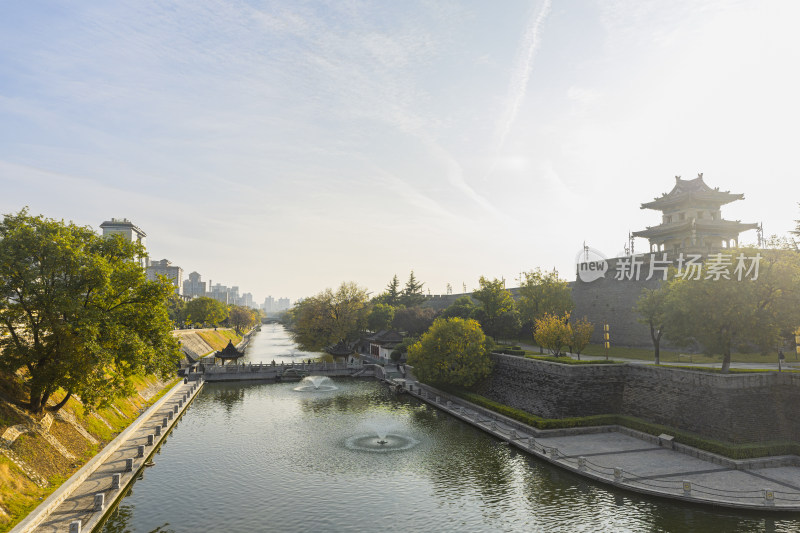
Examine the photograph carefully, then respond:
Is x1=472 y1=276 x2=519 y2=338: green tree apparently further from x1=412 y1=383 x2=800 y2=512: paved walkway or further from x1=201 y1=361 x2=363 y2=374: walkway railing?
x1=412 y1=383 x2=800 y2=512: paved walkway

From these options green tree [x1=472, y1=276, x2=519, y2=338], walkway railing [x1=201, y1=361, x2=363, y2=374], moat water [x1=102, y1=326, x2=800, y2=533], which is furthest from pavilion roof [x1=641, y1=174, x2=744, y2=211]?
walkway railing [x1=201, y1=361, x2=363, y2=374]

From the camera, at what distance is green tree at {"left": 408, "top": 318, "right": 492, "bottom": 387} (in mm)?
41531

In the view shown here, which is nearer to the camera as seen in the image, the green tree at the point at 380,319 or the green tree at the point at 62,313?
the green tree at the point at 62,313

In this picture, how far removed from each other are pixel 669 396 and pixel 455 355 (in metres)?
17.2

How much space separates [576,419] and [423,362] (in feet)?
52.4

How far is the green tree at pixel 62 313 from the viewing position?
21781 millimetres

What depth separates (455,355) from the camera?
42031 millimetres

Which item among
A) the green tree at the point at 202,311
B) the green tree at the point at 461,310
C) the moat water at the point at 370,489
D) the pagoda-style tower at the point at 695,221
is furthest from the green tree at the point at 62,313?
the green tree at the point at 202,311

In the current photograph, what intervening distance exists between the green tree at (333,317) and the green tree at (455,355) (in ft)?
106

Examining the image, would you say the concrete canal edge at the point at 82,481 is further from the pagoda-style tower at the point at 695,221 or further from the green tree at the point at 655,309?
the pagoda-style tower at the point at 695,221

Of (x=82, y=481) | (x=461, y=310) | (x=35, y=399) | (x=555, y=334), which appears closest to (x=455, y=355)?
(x=555, y=334)

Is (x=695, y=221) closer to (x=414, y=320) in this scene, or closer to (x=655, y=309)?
(x=655, y=309)

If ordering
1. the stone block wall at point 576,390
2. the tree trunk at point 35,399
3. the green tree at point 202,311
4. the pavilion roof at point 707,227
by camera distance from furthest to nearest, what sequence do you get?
the green tree at point 202,311 → the pavilion roof at point 707,227 → the stone block wall at point 576,390 → the tree trunk at point 35,399

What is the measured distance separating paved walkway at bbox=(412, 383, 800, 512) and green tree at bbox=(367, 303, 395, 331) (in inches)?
2052
